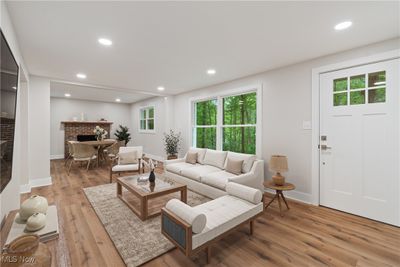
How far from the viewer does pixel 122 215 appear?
105 inches

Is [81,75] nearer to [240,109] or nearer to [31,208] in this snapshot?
[31,208]

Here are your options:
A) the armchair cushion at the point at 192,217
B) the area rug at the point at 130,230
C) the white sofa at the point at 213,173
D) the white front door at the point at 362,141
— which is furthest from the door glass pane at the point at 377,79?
the area rug at the point at 130,230

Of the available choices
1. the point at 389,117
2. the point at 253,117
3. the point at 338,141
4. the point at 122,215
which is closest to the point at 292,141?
the point at 338,141

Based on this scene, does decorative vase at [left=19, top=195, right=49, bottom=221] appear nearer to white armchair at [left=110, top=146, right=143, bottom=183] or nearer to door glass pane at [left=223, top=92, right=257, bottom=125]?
white armchair at [left=110, top=146, right=143, bottom=183]

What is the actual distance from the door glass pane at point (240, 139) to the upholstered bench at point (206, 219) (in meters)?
1.88

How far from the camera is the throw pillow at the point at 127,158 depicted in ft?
14.2

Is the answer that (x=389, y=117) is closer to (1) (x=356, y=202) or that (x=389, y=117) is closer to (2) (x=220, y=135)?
(1) (x=356, y=202)

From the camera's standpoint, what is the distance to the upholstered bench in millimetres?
1639

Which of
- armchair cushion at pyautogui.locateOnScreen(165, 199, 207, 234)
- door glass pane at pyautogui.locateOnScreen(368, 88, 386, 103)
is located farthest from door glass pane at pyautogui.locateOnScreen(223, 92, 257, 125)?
armchair cushion at pyautogui.locateOnScreen(165, 199, 207, 234)

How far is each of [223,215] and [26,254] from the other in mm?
1566

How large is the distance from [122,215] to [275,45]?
10.7ft

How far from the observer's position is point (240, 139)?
4.36 metres

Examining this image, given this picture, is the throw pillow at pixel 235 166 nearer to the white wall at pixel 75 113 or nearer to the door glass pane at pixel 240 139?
the door glass pane at pixel 240 139

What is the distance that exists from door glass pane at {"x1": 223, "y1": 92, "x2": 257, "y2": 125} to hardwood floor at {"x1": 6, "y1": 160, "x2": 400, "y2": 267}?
2.02 m
